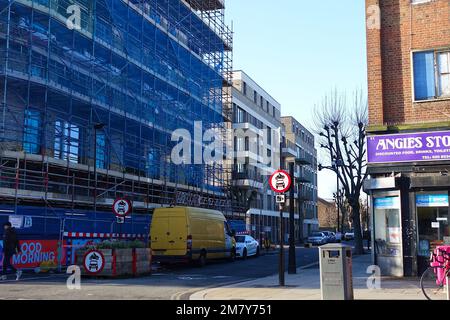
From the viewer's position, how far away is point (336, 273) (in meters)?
10.0

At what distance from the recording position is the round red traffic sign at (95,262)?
16328 millimetres

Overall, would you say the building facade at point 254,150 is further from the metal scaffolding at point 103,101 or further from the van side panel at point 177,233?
the van side panel at point 177,233

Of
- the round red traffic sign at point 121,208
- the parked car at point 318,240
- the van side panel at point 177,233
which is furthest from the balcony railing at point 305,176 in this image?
the round red traffic sign at point 121,208

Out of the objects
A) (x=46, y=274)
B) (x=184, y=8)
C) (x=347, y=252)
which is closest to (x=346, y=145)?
(x=184, y=8)

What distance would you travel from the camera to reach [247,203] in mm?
48719

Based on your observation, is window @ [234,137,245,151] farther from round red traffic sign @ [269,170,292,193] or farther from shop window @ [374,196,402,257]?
round red traffic sign @ [269,170,292,193]

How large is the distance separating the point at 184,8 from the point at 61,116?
15382 mm

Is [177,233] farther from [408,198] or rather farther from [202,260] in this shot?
[408,198]

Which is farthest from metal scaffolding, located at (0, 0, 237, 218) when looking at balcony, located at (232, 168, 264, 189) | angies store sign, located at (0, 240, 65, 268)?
balcony, located at (232, 168, 264, 189)

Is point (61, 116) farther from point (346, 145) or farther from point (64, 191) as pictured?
point (346, 145)

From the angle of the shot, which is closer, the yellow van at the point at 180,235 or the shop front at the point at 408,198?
the shop front at the point at 408,198

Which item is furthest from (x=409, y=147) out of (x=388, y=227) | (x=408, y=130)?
(x=388, y=227)

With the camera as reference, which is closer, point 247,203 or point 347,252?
point 347,252

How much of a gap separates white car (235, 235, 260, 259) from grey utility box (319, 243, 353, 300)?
18.7 metres
